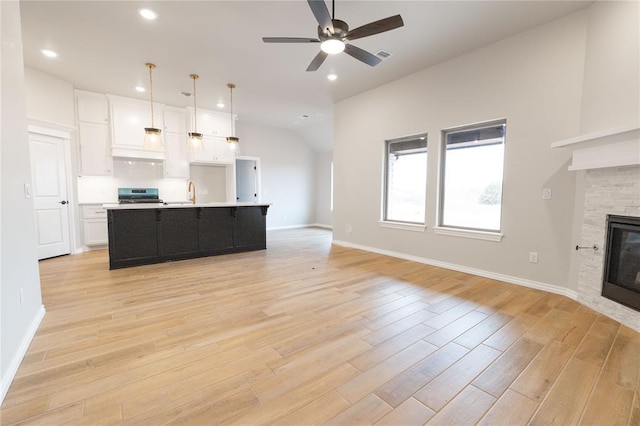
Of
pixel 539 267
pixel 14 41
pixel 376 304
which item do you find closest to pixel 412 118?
pixel 539 267

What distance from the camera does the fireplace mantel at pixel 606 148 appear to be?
2301mm

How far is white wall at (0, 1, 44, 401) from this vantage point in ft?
5.66

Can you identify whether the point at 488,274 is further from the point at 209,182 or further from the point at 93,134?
the point at 93,134

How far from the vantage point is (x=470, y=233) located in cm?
398

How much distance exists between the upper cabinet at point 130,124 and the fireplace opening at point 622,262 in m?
6.97

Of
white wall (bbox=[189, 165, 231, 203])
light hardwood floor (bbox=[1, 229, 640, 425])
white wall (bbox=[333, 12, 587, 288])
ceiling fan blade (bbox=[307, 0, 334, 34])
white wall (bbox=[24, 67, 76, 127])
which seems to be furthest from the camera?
white wall (bbox=[189, 165, 231, 203])

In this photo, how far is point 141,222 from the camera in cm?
436

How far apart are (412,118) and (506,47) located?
1475mm

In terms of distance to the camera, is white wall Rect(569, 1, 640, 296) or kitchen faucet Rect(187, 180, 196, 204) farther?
kitchen faucet Rect(187, 180, 196, 204)

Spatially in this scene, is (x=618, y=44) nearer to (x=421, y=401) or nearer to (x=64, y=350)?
(x=421, y=401)

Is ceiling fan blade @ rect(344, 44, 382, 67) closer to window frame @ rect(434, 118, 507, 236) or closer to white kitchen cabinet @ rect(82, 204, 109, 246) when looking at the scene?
window frame @ rect(434, 118, 507, 236)

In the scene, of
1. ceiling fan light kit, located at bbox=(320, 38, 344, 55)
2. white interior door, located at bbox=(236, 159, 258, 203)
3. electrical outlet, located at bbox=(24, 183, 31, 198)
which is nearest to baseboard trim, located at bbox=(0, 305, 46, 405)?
electrical outlet, located at bbox=(24, 183, 31, 198)

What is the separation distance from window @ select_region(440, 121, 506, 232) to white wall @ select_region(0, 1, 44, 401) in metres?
4.73

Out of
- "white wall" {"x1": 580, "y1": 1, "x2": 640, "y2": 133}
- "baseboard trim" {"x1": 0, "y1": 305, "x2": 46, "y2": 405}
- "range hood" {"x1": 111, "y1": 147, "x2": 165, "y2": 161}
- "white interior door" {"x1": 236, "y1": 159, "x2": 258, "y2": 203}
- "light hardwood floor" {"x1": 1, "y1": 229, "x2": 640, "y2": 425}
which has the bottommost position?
"light hardwood floor" {"x1": 1, "y1": 229, "x2": 640, "y2": 425}
